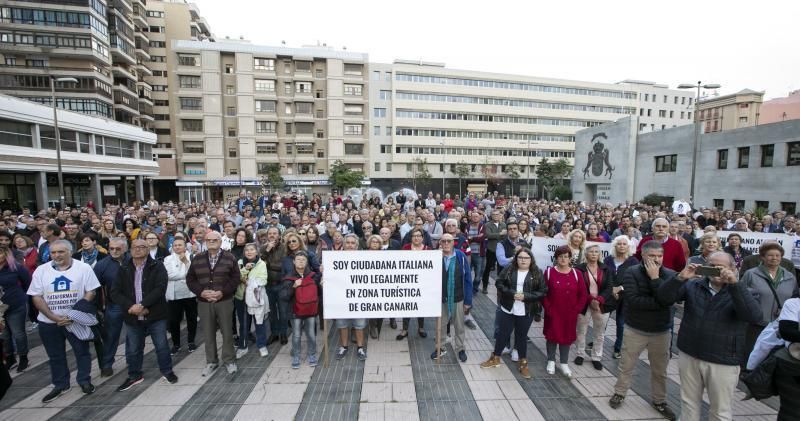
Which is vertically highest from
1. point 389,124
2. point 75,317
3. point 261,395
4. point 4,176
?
point 389,124

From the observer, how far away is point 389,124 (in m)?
52.0

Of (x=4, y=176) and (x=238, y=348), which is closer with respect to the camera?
(x=238, y=348)

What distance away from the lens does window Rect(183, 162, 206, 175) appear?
46000 millimetres

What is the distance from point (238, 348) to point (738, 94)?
91.0 metres

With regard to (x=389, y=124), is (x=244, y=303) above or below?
below

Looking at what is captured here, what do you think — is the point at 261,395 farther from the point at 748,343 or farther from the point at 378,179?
the point at 378,179

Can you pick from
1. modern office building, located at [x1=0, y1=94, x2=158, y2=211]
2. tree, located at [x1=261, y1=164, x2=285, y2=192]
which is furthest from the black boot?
tree, located at [x1=261, y1=164, x2=285, y2=192]

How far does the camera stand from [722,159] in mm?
24812

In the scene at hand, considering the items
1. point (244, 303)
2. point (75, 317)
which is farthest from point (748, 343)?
point (75, 317)

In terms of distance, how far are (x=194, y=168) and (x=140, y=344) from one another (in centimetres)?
4787

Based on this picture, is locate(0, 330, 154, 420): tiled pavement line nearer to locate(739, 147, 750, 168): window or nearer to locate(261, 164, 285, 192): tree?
locate(739, 147, 750, 168): window

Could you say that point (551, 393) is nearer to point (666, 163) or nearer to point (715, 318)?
point (715, 318)

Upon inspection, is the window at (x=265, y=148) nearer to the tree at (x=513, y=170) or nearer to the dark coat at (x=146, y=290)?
the tree at (x=513, y=170)

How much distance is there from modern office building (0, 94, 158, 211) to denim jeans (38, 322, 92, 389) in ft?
81.0
